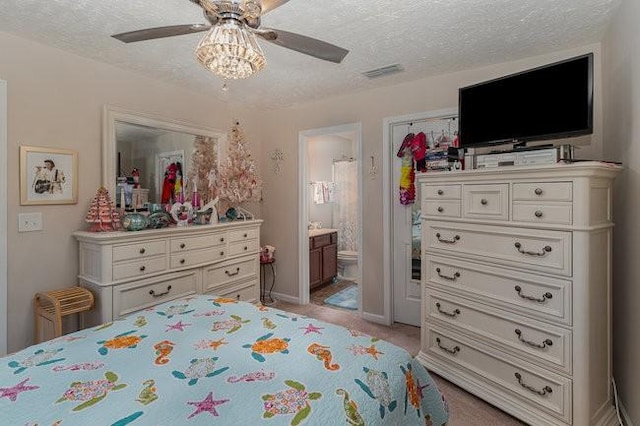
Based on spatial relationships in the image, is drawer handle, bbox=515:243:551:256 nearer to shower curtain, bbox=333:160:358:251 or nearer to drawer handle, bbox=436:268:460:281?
drawer handle, bbox=436:268:460:281

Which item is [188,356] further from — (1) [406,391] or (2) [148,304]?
(2) [148,304]

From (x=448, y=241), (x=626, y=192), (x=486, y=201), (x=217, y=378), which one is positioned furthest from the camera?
(x=448, y=241)

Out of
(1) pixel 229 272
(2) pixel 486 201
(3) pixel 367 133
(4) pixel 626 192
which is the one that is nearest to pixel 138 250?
(1) pixel 229 272

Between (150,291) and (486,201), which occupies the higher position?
(486,201)

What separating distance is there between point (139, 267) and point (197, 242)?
0.57 metres

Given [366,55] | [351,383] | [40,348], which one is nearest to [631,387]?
[351,383]

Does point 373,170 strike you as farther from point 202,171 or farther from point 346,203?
point 346,203

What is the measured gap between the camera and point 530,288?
1.98 m

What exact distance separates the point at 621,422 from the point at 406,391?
165 centimetres

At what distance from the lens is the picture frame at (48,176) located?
8.19ft

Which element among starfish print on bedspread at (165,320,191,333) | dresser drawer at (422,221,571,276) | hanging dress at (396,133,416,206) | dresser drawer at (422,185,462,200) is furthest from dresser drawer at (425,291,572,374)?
starfish print on bedspread at (165,320,191,333)

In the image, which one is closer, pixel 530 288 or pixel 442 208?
pixel 530 288

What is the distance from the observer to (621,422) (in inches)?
78.0

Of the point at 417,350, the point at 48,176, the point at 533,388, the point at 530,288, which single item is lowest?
the point at 417,350
